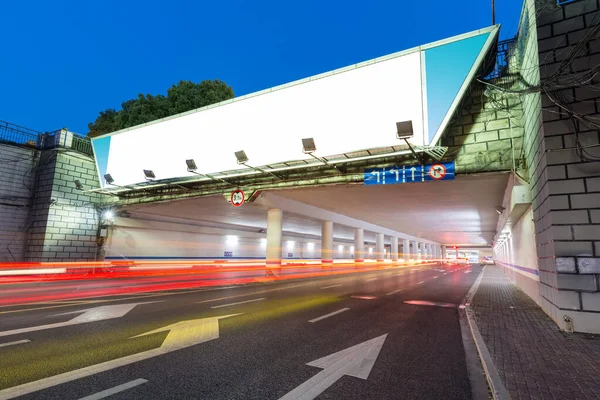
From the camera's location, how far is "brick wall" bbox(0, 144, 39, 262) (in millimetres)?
21844

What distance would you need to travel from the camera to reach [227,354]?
18.8 feet

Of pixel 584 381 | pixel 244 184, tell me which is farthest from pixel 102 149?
pixel 584 381

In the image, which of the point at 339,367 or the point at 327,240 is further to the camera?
the point at 327,240

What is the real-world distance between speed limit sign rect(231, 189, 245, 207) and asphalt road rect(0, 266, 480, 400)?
10903 millimetres

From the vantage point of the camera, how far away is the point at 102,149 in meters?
23.9

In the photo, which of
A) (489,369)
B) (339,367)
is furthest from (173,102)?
(489,369)

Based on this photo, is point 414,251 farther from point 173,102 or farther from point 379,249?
point 173,102

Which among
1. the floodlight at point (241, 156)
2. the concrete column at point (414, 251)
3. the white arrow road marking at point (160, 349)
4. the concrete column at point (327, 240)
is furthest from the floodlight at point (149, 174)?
the concrete column at point (414, 251)

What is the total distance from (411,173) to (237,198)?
11.1 metres

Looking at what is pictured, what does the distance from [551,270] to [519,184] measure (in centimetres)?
504

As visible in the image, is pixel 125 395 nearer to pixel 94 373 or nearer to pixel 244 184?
pixel 94 373

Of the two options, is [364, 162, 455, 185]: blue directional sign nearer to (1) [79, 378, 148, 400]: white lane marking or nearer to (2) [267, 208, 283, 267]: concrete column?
(2) [267, 208, 283, 267]: concrete column

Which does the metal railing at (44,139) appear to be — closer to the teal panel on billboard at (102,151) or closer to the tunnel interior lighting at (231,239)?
the teal panel on billboard at (102,151)

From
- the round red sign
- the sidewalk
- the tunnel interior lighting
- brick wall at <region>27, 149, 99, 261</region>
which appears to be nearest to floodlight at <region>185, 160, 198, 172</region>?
brick wall at <region>27, 149, 99, 261</region>
